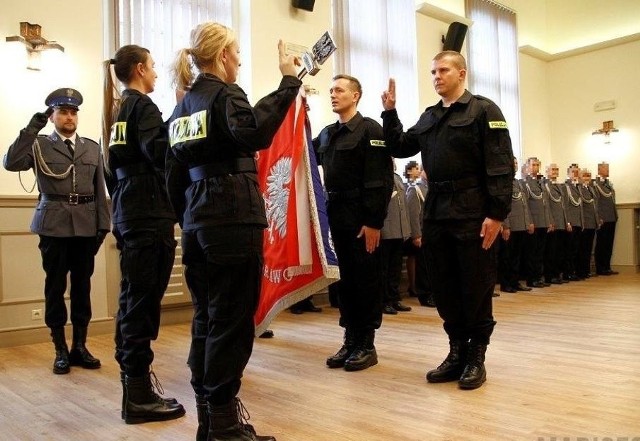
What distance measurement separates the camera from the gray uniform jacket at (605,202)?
8.33m

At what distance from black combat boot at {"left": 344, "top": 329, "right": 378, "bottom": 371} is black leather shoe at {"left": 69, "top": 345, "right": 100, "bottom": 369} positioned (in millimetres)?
1341

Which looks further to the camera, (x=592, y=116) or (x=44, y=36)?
(x=592, y=116)

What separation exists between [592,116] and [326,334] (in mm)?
7339

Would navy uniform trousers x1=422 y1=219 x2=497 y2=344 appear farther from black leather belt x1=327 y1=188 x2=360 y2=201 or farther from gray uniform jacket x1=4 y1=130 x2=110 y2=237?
gray uniform jacket x1=4 y1=130 x2=110 y2=237

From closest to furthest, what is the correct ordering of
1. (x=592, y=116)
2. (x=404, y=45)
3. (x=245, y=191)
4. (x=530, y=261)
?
(x=245, y=191), (x=530, y=261), (x=404, y=45), (x=592, y=116)

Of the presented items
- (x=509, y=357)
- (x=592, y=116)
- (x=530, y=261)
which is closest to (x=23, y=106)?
(x=509, y=357)

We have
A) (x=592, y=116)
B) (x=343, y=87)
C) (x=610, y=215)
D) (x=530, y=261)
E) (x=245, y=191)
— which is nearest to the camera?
(x=245, y=191)

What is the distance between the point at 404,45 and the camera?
290 inches

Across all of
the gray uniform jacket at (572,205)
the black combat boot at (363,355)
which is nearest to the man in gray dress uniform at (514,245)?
the gray uniform jacket at (572,205)

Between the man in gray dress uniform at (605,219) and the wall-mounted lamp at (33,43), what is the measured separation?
282 inches

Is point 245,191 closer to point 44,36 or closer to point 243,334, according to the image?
point 243,334

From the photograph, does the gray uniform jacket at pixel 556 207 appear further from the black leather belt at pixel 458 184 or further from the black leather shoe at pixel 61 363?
the black leather shoe at pixel 61 363

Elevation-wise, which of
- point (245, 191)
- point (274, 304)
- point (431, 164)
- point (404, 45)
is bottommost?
point (274, 304)

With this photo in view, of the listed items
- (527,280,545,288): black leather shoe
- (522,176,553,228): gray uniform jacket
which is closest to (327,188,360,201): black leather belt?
(522,176,553,228): gray uniform jacket
